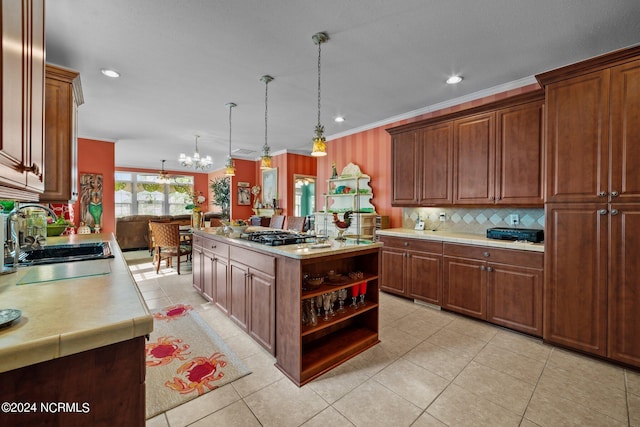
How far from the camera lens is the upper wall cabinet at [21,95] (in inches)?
27.2

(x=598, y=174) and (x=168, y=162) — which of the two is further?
(x=168, y=162)

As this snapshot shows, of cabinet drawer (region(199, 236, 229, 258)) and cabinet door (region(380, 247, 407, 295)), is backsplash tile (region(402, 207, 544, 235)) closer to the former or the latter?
cabinet door (region(380, 247, 407, 295))

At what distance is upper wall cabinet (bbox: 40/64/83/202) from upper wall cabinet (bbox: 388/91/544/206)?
3446mm

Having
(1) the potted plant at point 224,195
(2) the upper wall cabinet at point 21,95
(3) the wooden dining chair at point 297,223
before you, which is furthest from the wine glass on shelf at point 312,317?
(1) the potted plant at point 224,195

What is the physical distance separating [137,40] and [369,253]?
2.70m

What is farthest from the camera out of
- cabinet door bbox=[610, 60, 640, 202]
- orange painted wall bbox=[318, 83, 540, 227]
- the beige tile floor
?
orange painted wall bbox=[318, 83, 540, 227]

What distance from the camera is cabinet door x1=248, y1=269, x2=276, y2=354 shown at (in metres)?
2.07

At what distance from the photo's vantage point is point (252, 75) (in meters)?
2.92

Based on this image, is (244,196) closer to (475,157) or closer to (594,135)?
(475,157)

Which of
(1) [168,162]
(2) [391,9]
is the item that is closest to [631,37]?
(2) [391,9]

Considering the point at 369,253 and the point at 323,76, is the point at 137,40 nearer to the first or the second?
the point at 323,76

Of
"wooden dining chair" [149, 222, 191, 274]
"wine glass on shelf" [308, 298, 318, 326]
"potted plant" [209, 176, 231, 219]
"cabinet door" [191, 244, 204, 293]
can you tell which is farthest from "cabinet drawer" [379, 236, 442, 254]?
"potted plant" [209, 176, 231, 219]

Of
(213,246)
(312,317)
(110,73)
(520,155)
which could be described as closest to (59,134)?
(110,73)

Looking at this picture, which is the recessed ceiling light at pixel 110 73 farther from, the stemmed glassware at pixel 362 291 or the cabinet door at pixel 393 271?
the cabinet door at pixel 393 271
